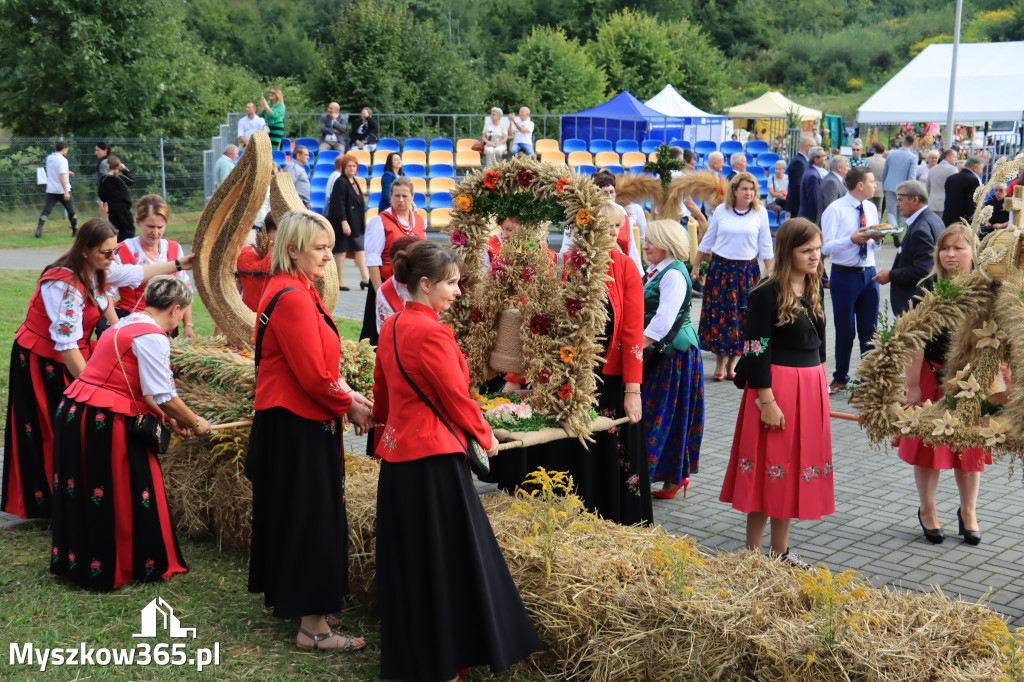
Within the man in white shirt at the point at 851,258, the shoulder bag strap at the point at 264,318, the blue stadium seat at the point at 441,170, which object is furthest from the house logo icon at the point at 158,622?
the blue stadium seat at the point at 441,170

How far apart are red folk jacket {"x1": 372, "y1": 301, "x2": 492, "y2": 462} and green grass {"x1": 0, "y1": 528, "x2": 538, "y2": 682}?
37.8 inches

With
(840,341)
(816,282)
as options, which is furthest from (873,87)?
(816,282)

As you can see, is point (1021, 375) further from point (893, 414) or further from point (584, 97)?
point (584, 97)

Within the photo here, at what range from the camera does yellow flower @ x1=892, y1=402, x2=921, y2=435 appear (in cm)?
449

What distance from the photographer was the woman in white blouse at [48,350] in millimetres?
5402

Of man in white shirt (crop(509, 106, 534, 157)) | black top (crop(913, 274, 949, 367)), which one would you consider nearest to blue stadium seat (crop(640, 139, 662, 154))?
man in white shirt (crop(509, 106, 534, 157))

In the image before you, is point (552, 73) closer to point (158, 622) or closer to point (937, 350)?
point (937, 350)

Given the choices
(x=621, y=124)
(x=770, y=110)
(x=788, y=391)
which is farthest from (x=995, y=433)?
(x=770, y=110)

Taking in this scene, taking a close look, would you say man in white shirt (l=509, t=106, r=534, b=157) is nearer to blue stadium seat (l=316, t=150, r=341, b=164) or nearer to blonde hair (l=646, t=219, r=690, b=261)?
blue stadium seat (l=316, t=150, r=341, b=164)

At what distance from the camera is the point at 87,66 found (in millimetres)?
24250

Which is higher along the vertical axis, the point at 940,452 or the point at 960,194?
the point at 960,194

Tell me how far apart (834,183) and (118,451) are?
10.4 m

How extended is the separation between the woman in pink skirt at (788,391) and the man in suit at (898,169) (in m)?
14.7

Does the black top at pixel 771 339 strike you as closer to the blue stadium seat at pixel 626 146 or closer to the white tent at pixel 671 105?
the blue stadium seat at pixel 626 146
